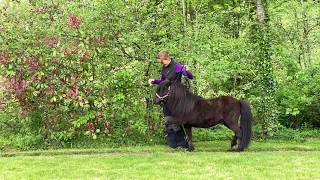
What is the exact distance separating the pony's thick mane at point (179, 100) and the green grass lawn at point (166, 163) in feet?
2.70

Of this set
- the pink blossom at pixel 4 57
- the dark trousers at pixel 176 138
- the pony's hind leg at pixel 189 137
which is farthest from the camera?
the pink blossom at pixel 4 57

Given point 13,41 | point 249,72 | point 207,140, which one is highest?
point 13,41

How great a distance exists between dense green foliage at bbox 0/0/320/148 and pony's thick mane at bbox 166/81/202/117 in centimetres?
132

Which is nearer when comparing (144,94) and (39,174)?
(39,174)

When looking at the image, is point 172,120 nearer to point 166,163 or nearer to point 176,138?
point 176,138

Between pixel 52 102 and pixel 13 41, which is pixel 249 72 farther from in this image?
pixel 13 41

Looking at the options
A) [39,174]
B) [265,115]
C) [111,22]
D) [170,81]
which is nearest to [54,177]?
[39,174]

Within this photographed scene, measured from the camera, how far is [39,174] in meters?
7.55

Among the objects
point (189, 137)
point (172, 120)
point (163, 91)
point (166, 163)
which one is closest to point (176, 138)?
point (189, 137)

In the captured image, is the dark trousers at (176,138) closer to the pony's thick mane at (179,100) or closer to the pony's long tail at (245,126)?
the pony's thick mane at (179,100)

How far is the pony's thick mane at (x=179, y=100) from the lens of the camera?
9461 millimetres

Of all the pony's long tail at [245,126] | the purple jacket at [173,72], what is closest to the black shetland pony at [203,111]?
the pony's long tail at [245,126]

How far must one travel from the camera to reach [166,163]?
822cm

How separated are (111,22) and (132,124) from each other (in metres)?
2.42
